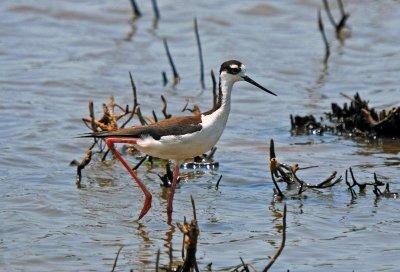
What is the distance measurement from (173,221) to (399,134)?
3267 millimetres

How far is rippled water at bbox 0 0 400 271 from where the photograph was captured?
727 centimetres

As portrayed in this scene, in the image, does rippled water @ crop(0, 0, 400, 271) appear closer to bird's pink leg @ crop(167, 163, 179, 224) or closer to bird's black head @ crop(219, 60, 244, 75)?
bird's pink leg @ crop(167, 163, 179, 224)

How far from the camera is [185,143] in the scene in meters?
7.81

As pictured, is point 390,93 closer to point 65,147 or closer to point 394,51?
point 394,51

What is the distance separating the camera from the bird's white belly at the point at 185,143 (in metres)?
7.81

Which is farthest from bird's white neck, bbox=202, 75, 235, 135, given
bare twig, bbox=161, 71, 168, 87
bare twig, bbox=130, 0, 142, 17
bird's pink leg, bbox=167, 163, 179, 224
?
bare twig, bbox=130, 0, 142, 17

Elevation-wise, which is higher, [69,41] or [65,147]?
[69,41]

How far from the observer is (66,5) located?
51.5 feet

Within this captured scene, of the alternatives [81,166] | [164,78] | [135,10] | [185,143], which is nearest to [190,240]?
[185,143]

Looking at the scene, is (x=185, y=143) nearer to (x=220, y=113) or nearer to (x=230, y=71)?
(x=220, y=113)

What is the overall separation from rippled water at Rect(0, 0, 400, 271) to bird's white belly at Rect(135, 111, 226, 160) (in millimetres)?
502

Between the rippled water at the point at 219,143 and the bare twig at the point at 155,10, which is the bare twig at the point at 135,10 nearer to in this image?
the rippled water at the point at 219,143

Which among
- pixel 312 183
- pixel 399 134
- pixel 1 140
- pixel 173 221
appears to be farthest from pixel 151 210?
pixel 399 134

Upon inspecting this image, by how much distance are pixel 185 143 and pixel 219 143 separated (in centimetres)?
251
